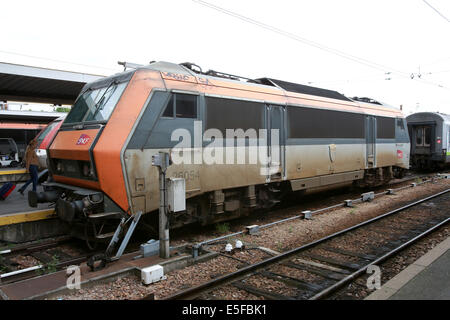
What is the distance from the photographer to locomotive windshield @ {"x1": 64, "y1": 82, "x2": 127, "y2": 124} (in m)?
6.32

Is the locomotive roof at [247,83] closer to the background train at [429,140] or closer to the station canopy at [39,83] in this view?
the station canopy at [39,83]

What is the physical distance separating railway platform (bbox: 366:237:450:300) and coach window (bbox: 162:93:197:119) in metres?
4.23

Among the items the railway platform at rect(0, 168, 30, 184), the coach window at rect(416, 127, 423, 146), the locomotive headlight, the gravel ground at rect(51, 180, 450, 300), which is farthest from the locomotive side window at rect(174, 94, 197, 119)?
the coach window at rect(416, 127, 423, 146)

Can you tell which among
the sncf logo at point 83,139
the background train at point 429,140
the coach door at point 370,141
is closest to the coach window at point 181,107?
the sncf logo at point 83,139

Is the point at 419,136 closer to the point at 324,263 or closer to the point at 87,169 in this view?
the point at 324,263

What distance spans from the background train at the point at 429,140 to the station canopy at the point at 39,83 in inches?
718

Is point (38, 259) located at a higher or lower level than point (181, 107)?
lower

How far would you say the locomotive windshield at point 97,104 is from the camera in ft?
20.7

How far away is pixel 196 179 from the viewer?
263 inches

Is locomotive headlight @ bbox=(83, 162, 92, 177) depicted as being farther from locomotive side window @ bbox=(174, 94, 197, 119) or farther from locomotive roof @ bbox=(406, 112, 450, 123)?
locomotive roof @ bbox=(406, 112, 450, 123)

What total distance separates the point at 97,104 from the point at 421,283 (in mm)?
6098

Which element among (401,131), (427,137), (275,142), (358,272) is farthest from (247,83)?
(427,137)

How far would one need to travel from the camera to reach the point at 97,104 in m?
6.72

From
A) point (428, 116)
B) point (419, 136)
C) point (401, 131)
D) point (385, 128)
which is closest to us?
point (385, 128)
